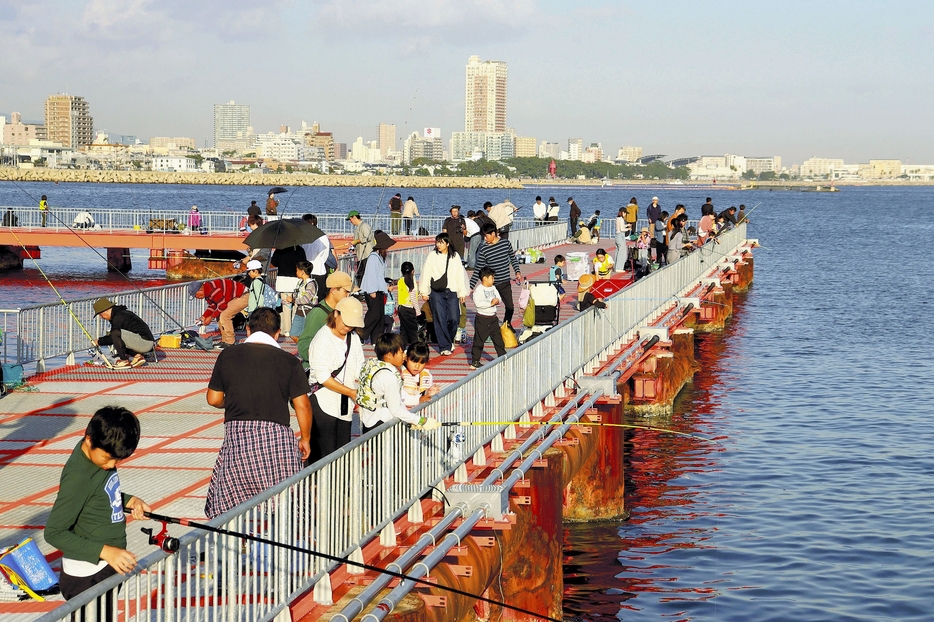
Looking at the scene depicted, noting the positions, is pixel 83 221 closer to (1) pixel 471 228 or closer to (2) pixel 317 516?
(1) pixel 471 228

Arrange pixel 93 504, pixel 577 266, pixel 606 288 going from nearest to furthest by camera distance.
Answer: pixel 93 504, pixel 606 288, pixel 577 266

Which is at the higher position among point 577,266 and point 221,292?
point 221,292

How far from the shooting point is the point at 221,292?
20391 millimetres

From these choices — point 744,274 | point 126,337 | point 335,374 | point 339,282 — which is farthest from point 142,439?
point 744,274

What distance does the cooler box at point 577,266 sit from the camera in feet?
101

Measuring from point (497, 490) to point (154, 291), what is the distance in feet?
42.0

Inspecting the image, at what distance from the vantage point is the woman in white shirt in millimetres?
9703

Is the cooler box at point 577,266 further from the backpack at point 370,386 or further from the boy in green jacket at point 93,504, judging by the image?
the boy in green jacket at point 93,504

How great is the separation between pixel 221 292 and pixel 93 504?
47.1 ft

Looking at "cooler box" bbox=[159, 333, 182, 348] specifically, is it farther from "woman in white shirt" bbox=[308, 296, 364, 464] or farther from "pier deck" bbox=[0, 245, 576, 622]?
"woman in white shirt" bbox=[308, 296, 364, 464]

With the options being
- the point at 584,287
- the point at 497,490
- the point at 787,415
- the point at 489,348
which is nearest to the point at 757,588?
the point at 497,490

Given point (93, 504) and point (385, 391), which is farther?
point (385, 391)

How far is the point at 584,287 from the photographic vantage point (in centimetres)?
2209

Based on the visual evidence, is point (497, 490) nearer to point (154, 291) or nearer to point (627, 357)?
point (627, 357)
